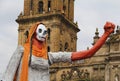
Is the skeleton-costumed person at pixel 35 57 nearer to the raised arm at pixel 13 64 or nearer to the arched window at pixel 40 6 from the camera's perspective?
the raised arm at pixel 13 64

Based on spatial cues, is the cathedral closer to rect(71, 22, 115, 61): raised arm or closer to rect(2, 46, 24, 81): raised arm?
rect(71, 22, 115, 61): raised arm

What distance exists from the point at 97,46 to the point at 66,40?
3422 centimetres

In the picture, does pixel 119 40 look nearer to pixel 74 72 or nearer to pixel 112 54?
pixel 112 54

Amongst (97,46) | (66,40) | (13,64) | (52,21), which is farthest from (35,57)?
(66,40)

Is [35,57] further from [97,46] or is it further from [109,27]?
[109,27]

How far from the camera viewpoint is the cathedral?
3444cm

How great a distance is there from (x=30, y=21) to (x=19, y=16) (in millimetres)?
1157

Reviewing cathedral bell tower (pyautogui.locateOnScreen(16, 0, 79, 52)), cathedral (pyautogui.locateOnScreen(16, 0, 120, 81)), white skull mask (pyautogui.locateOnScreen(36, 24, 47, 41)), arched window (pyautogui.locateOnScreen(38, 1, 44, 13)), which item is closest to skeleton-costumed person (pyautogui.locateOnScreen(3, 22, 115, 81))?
white skull mask (pyautogui.locateOnScreen(36, 24, 47, 41))

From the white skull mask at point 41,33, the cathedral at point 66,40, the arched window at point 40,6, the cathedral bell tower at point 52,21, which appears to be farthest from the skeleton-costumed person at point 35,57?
the arched window at point 40,6

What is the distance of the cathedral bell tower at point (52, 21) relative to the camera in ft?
123

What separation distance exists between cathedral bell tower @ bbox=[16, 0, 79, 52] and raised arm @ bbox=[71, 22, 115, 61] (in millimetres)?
30687

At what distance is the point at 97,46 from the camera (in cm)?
563

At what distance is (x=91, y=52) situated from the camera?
223 inches

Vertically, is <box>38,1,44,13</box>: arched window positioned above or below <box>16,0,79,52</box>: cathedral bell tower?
above
